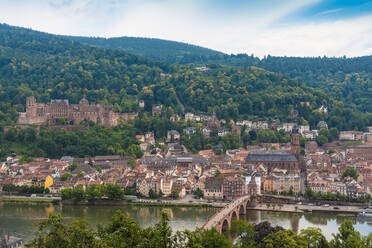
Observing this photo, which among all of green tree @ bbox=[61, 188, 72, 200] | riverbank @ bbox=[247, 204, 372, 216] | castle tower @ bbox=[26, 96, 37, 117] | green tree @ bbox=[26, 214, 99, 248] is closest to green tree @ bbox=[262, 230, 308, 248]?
green tree @ bbox=[26, 214, 99, 248]

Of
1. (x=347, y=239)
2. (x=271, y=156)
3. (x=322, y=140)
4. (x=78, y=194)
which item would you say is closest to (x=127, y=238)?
(x=347, y=239)

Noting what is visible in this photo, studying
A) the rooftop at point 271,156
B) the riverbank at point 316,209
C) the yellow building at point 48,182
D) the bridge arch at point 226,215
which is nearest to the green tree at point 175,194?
the bridge arch at point 226,215

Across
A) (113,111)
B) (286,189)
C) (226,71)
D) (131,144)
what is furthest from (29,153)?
(226,71)

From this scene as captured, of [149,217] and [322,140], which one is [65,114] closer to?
[149,217]

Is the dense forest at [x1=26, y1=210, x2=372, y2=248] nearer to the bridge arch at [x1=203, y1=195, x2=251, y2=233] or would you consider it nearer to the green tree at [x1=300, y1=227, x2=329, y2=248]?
the green tree at [x1=300, y1=227, x2=329, y2=248]

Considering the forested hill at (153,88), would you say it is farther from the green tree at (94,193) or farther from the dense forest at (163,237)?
the dense forest at (163,237)

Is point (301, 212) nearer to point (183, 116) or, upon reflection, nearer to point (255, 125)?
point (255, 125)
